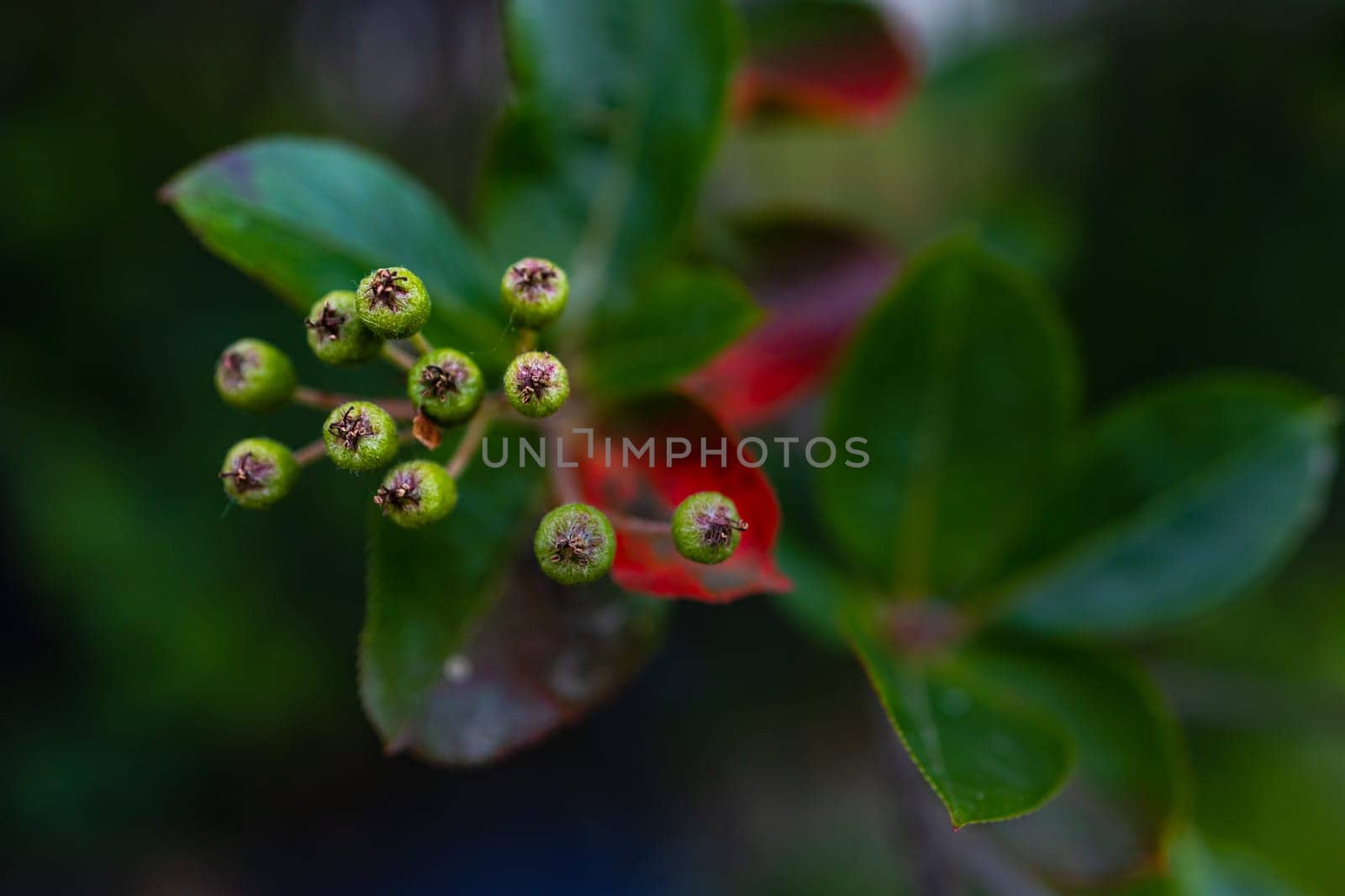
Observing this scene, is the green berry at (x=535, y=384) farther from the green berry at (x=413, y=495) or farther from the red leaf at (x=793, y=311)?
the red leaf at (x=793, y=311)

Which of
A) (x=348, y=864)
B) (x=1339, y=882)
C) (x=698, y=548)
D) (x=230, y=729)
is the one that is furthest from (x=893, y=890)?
(x=698, y=548)

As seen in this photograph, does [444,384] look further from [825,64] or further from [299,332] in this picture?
[299,332]

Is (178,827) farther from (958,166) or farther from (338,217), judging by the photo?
(958,166)

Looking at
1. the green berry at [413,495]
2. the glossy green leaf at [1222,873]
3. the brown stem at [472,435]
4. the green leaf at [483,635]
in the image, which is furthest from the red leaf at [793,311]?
the glossy green leaf at [1222,873]

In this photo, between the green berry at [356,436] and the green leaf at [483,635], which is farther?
the green leaf at [483,635]

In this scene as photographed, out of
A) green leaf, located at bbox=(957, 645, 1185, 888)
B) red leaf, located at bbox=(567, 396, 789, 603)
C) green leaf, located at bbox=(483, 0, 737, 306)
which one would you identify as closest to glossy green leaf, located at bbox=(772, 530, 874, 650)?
green leaf, located at bbox=(957, 645, 1185, 888)

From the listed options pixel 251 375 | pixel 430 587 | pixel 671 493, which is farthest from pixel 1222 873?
pixel 251 375
